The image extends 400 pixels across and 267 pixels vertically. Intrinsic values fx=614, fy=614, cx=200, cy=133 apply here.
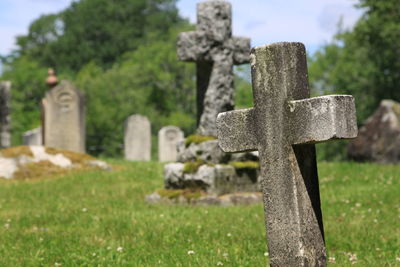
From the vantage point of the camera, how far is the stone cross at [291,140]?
4777mm

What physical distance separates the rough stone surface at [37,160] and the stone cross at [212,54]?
227 inches

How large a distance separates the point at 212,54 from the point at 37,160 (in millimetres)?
7061

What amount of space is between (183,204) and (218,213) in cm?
172

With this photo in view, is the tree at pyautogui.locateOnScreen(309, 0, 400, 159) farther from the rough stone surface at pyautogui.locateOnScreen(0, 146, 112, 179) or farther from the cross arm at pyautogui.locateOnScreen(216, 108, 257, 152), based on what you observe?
the cross arm at pyautogui.locateOnScreen(216, 108, 257, 152)

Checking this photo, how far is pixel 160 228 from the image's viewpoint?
28.1 feet

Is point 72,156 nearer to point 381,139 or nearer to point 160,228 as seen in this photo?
point 381,139

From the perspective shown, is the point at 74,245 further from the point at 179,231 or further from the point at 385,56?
the point at 385,56

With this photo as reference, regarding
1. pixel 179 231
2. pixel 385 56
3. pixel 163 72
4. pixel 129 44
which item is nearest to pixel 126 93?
pixel 163 72

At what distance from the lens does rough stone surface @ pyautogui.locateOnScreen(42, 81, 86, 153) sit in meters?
21.4

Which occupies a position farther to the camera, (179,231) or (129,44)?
(129,44)

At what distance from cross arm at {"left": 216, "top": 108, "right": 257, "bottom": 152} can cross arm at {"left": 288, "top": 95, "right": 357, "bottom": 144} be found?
16.9 inches

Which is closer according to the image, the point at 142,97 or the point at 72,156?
the point at 72,156

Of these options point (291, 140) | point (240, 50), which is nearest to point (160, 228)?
point (291, 140)

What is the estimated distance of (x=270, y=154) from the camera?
5020 mm
